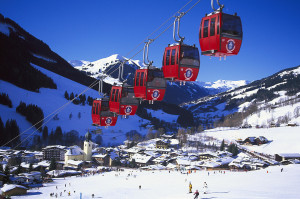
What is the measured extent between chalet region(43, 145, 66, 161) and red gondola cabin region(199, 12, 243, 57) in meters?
91.5

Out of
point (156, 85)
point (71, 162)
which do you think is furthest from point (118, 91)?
point (71, 162)

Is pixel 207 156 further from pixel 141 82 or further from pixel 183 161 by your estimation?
pixel 141 82

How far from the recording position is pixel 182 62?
1202 cm

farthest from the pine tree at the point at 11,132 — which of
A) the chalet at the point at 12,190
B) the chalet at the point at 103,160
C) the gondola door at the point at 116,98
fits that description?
the gondola door at the point at 116,98

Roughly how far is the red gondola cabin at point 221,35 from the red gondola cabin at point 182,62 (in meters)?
1.53

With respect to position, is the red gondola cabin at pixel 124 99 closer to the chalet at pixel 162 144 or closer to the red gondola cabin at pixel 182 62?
the red gondola cabin at pixel 182 62

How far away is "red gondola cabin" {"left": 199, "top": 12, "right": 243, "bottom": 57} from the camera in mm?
10070

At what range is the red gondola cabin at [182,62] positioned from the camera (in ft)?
39.3

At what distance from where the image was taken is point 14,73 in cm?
17138

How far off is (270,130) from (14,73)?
487 ft

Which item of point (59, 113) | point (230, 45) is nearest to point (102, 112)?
point (230, 45)

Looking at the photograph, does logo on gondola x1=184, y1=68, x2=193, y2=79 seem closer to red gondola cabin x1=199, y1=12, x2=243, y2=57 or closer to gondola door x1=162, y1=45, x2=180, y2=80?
gondola door x1=162, y1=45, x2=180, y2=80

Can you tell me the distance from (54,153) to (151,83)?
3535 inches

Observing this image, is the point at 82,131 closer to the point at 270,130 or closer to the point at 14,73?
the point at 14,73
